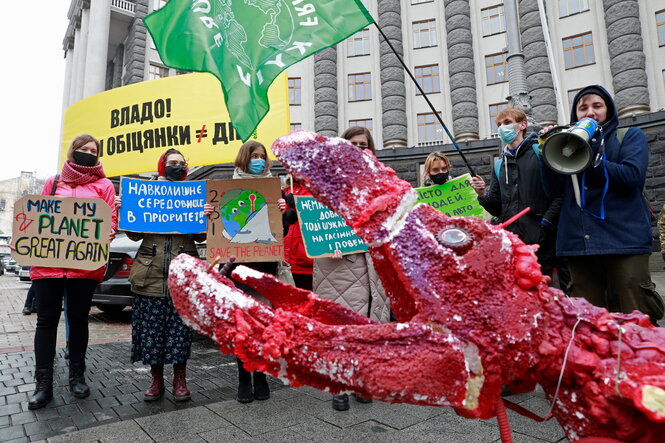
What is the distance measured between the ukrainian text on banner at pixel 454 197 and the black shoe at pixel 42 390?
3367 mm

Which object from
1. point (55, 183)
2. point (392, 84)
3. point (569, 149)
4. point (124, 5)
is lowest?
point (569, 149)

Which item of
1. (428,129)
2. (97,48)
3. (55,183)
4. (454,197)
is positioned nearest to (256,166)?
(55,183)

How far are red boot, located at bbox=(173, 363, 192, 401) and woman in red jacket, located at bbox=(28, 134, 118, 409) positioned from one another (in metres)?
0.69

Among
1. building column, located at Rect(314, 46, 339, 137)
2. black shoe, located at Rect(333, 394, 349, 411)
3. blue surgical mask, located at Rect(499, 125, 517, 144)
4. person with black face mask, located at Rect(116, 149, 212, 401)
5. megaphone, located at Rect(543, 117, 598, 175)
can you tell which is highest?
building column, located at Rect(314, 46, 339, 137)

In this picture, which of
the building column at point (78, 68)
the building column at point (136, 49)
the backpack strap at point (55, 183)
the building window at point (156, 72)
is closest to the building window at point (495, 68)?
the building window at point (156, 72)

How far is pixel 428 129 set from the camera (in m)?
21.8

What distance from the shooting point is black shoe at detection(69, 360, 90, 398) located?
3137mm

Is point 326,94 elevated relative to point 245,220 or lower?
elevated

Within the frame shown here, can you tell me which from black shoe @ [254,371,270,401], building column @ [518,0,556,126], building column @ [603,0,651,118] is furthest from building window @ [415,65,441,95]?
black shoe @ [254,371,270,401]

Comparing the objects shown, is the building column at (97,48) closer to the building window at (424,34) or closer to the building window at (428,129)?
the building window at (424,34)

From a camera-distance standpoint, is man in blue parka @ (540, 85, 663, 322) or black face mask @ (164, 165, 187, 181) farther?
black face mask @ (164, 165, 187, 181)

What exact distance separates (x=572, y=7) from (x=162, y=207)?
22.2 m

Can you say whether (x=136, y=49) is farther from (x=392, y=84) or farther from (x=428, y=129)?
(x=428, y=129)

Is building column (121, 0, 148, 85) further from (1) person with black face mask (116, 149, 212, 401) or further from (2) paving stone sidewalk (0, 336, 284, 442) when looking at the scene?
(1) person with black face mask (116, 149, 212, 401)
